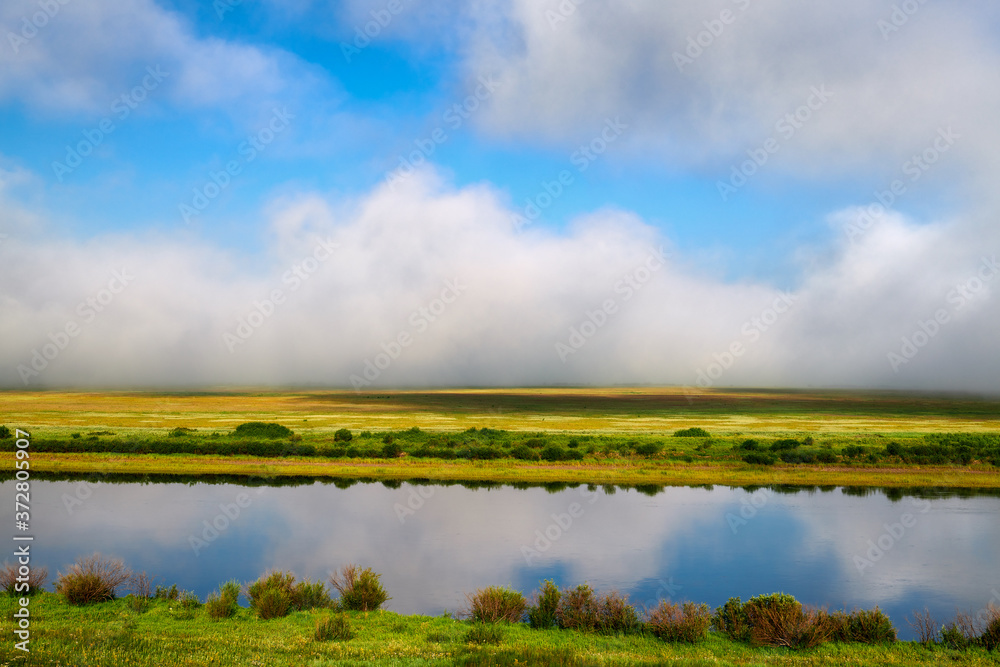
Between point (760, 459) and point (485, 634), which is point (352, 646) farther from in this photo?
point (760, 459)

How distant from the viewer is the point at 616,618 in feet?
47.4

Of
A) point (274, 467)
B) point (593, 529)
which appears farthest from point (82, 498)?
point (593, 529)

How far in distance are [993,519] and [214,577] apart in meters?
34.4

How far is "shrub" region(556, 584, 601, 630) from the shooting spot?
1455cm

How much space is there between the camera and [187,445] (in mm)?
45281

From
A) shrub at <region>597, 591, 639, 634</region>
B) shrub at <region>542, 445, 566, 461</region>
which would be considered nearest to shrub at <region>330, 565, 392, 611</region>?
shrub at <region>597, 591, 639, 634</region>

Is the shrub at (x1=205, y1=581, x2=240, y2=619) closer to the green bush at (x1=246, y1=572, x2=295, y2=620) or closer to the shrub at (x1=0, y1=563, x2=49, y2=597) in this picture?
the green bush at (x1=246, y1=572, x2=295, y2=620)

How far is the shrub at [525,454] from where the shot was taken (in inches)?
1752

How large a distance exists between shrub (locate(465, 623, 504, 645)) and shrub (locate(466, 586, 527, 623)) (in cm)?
109

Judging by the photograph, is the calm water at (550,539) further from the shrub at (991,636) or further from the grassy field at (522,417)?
the grassy field at (522,417)

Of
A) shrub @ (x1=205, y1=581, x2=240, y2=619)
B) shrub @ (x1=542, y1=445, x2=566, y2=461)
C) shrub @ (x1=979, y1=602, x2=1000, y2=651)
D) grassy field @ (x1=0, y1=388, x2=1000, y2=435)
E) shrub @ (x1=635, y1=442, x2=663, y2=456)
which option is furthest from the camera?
grassy field @ (x1=0, y1=388, x2=1000, y2=435)

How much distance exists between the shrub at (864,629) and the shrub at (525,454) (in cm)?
3059

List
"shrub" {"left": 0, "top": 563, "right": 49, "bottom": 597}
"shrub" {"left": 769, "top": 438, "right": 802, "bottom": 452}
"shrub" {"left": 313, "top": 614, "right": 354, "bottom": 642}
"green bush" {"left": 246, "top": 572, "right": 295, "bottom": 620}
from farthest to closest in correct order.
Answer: "shrub" {"left": 769, "top": 438, "right": 802, "bottom": 452}
"shrub" {"left": 0, "top": 563, "right": 49, "bottom": 597}
"green bush" {"left": 246, "top": 572, "right": 295, "bottom": 620}
"shrub" {"left": 313, "top": 614, "right": 354, "bottom": 642}

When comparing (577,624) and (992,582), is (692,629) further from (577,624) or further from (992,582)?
(992,582)
